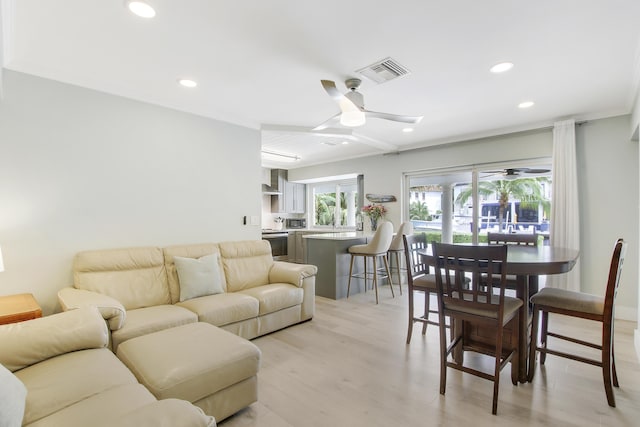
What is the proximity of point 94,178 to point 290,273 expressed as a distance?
2.15 meters

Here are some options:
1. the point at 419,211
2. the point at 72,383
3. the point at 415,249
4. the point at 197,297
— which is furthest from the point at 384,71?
the point at 419,211

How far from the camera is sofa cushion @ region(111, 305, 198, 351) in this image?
2223mm

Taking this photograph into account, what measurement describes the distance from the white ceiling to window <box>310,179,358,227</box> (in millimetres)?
3814

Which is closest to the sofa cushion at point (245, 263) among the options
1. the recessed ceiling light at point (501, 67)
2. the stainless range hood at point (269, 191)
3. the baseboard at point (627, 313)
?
the recessed ceiling light at point (501, 67)

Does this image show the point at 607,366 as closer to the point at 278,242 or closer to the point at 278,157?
the point at 278,157

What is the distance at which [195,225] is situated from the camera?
3660 millimetres

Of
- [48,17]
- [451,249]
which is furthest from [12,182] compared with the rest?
[451,249]

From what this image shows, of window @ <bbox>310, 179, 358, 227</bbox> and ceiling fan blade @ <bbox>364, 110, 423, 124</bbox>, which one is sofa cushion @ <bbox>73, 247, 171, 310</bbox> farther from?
window @ <bbox>310, 179, 358, 227</bbox>

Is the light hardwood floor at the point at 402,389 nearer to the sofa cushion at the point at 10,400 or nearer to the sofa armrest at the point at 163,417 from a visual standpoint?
the sofa armrest at the point at 163,417

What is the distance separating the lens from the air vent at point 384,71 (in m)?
2.57

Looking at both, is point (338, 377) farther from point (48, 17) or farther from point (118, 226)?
point (48, 17)

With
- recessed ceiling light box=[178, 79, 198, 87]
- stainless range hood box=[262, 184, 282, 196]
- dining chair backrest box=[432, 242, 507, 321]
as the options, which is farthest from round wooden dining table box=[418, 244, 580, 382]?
stainless range hood box=[262, 184, 282, 196]

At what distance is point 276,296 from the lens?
324 cm

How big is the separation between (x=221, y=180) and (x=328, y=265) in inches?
77.2
